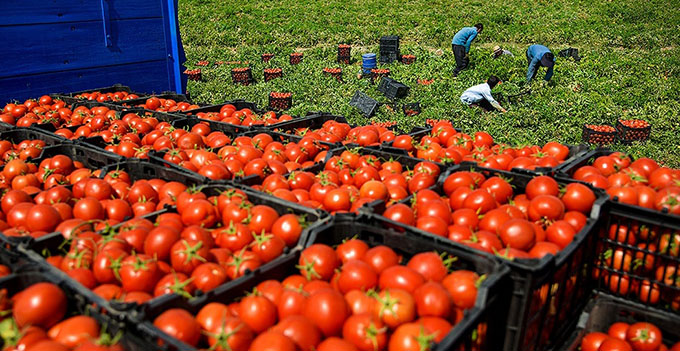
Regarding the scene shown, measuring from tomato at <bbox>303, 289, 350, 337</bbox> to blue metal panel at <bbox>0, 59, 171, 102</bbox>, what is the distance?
248 inches

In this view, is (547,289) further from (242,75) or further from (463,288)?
(242,75)

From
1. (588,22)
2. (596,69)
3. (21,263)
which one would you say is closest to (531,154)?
(21,263)

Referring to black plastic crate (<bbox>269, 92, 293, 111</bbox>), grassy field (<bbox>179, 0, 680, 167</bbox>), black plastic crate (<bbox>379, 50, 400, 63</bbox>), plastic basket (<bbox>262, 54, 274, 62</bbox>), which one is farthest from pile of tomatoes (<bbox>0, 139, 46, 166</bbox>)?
plastic basket (<bbox>262, 54, 274, 62</bbox>)

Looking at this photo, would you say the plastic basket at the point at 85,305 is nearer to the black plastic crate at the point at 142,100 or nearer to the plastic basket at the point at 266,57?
the black plastic crate at the point at 142,100

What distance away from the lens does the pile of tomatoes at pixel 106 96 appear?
665 cm

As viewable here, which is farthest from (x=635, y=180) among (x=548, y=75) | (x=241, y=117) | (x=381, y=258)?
(x=548, y=75)

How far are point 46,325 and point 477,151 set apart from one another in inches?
132

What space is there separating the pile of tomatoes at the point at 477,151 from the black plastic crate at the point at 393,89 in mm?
7203

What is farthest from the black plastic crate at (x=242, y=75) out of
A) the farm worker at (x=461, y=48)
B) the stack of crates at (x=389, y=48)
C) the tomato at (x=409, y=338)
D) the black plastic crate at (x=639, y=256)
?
the tomato at (x=409, y=338)

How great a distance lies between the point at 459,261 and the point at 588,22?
24207 millimetres

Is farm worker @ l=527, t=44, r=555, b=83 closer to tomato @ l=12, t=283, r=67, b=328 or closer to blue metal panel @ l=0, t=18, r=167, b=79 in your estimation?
blue metal panel @ l=0, t=18, r=167, b=79

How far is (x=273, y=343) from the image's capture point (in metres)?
1.78

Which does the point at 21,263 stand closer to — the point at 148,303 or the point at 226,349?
the point at 148,303

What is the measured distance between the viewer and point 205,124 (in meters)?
5.16
